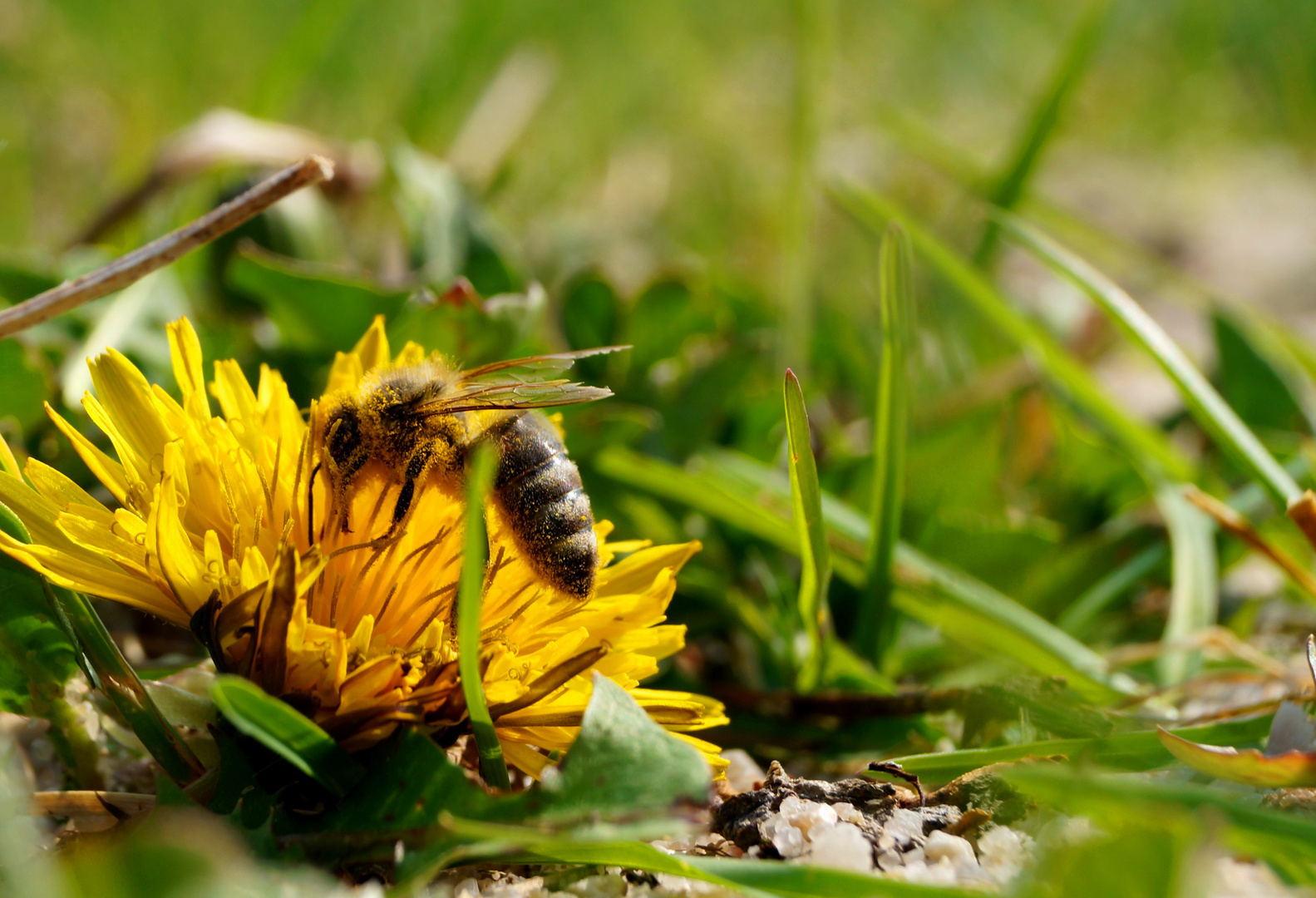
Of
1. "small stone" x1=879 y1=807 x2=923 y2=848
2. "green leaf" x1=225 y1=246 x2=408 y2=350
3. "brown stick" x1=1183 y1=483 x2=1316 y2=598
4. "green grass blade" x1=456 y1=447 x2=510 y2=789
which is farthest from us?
"green leaf" x1=225 y1=246 x2=408 y2=350

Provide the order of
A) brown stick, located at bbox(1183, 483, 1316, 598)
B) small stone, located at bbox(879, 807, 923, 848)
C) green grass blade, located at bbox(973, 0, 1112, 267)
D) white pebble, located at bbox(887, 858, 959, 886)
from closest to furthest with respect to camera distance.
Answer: white pebble, located at bbox(887, 858, 959, 886)
small stone, located at bbox(879, 807, 923, 848)
brown stick, located at bbox(1183, 483, 1316, 598)
green grass blade, located at bbox(973, 0, 1112, 267)

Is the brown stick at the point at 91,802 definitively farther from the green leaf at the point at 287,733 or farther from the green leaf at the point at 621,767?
the green leaf at the point at 621,767

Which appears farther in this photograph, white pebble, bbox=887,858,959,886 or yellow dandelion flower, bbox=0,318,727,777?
yellow dandelion flower, bbox=0,318,727,777

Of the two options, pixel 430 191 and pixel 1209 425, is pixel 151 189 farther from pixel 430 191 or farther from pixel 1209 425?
pixel 1209 425

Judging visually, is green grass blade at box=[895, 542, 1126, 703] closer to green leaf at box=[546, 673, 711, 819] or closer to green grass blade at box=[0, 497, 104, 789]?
green leaf at box=[546, 673, 711, 819]

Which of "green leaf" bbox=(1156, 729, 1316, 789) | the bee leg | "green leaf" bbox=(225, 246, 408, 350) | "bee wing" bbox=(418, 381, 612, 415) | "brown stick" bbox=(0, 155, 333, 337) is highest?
"brown stick" bbox=(0, 155, 333, 337)

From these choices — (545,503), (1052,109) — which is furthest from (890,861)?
(1052,109)

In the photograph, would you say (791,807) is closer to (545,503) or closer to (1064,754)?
(1064,754)

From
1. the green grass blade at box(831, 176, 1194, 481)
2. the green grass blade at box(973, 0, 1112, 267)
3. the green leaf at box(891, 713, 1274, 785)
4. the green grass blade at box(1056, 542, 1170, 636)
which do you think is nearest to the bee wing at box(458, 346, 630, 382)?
the green leaf at box(891, 713, 1274, 785)
